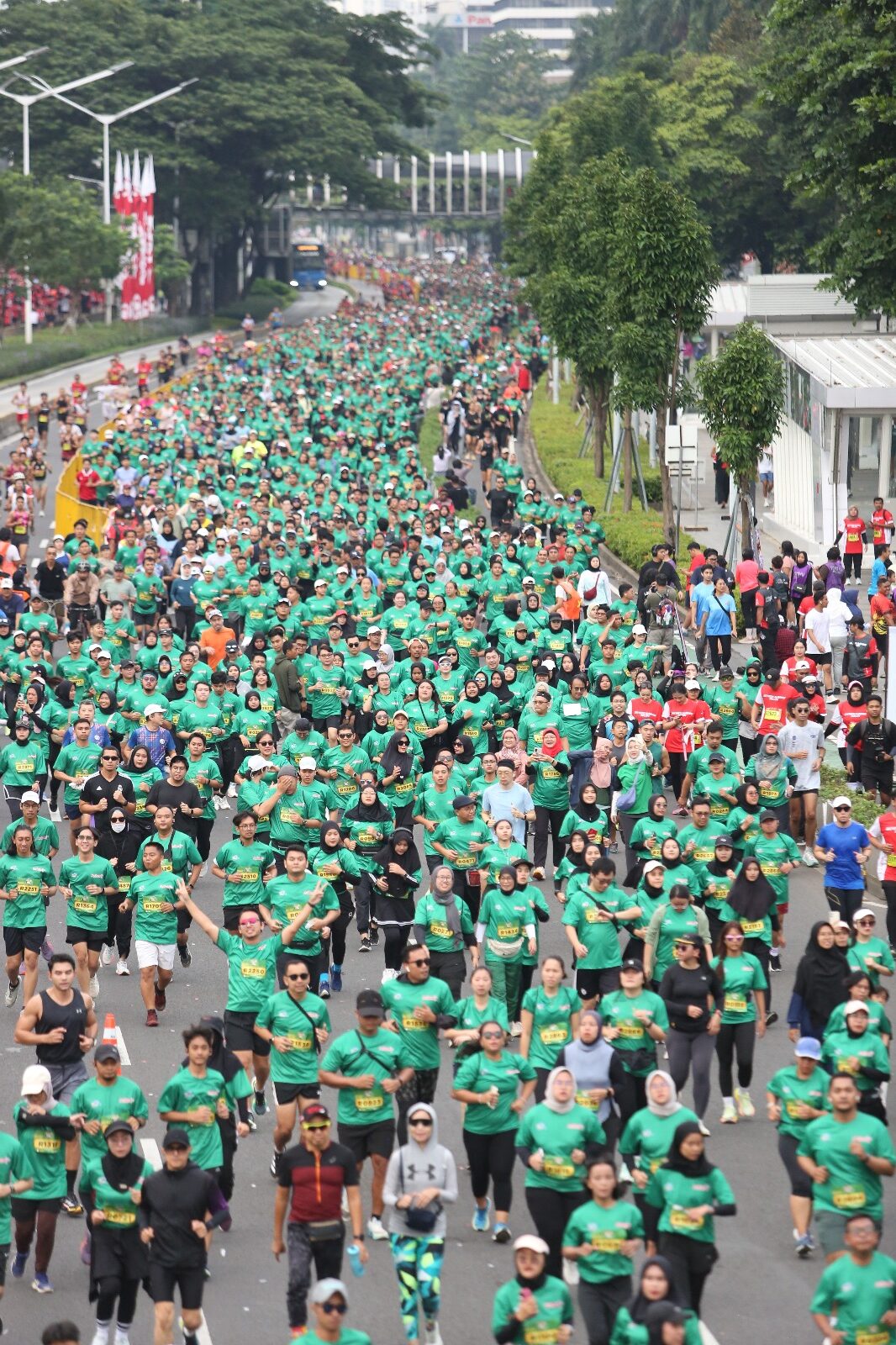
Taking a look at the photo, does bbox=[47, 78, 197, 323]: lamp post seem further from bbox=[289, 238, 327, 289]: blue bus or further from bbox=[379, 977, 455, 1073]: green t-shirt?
bbox=[379, 977, 455, 1073]: green t-shirt

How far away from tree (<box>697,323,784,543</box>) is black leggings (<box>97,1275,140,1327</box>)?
2074cm

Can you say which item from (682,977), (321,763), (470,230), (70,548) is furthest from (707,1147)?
(470,230)

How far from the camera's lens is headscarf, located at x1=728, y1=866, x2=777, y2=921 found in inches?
550

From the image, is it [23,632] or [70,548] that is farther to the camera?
[70,548]

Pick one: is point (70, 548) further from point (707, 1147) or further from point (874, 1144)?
point (874, 1144)

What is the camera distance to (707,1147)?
12820mm

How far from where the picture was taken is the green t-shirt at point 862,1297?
9.09 meters

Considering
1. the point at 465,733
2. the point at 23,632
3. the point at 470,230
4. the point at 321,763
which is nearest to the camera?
the point at 321,763

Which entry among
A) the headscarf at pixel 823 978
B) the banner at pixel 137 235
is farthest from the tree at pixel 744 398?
the banner at pixel 137 235

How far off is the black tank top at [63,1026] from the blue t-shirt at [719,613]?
1302 centimetres

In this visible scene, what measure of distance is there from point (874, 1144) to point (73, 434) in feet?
115

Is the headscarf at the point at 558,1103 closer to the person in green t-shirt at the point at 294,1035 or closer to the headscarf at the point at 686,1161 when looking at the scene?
the headscarf at the point at 686,1161

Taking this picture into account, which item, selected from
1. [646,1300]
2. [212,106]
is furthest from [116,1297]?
[212,106]

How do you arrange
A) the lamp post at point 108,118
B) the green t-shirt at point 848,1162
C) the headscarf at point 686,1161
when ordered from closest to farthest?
the headscarf at point 686,1161 → the green t-shirt at point 848,1162 → the lamp post at point 108,118
